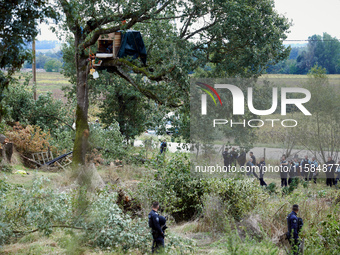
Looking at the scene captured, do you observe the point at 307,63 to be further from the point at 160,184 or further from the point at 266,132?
the point at 160,184

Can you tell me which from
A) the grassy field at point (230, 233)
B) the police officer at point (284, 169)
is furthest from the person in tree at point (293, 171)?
the grassy field at point (230, 233)

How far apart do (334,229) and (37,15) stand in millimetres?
7999

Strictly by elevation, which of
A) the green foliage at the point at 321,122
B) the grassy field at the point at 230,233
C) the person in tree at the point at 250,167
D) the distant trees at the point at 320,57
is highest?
the distant trees at the point at 320,57

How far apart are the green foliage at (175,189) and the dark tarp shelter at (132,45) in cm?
542

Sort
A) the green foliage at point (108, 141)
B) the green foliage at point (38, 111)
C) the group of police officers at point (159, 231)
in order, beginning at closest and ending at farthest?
the group of police officers at point (159, 231), the green foliage at point (108, 141), the green foliage at point (38, 111)

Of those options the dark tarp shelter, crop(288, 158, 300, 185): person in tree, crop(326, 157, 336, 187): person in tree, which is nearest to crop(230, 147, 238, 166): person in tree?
crop(288, 158, 300, 185): person in tree

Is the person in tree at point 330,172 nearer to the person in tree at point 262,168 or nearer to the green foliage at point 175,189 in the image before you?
the person in tree at point 262,168

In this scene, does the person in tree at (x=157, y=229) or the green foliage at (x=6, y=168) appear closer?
the person in tree at (x=157, y=229)

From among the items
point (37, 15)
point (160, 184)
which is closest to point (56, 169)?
point (160, 184)

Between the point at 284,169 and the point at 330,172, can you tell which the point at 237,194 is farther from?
the point at 330,172

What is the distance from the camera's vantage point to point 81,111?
16.0 metres

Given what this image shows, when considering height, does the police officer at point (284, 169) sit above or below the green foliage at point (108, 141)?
below

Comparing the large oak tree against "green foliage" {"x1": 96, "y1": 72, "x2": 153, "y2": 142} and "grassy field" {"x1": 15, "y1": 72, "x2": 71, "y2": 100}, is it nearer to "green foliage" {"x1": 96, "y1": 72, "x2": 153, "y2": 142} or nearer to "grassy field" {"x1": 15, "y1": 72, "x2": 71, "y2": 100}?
"green foliage" {"x1": 96, "y1": 72, "x2": 153, "y2": 142}

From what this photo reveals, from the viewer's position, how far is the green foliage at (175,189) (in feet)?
36.8
